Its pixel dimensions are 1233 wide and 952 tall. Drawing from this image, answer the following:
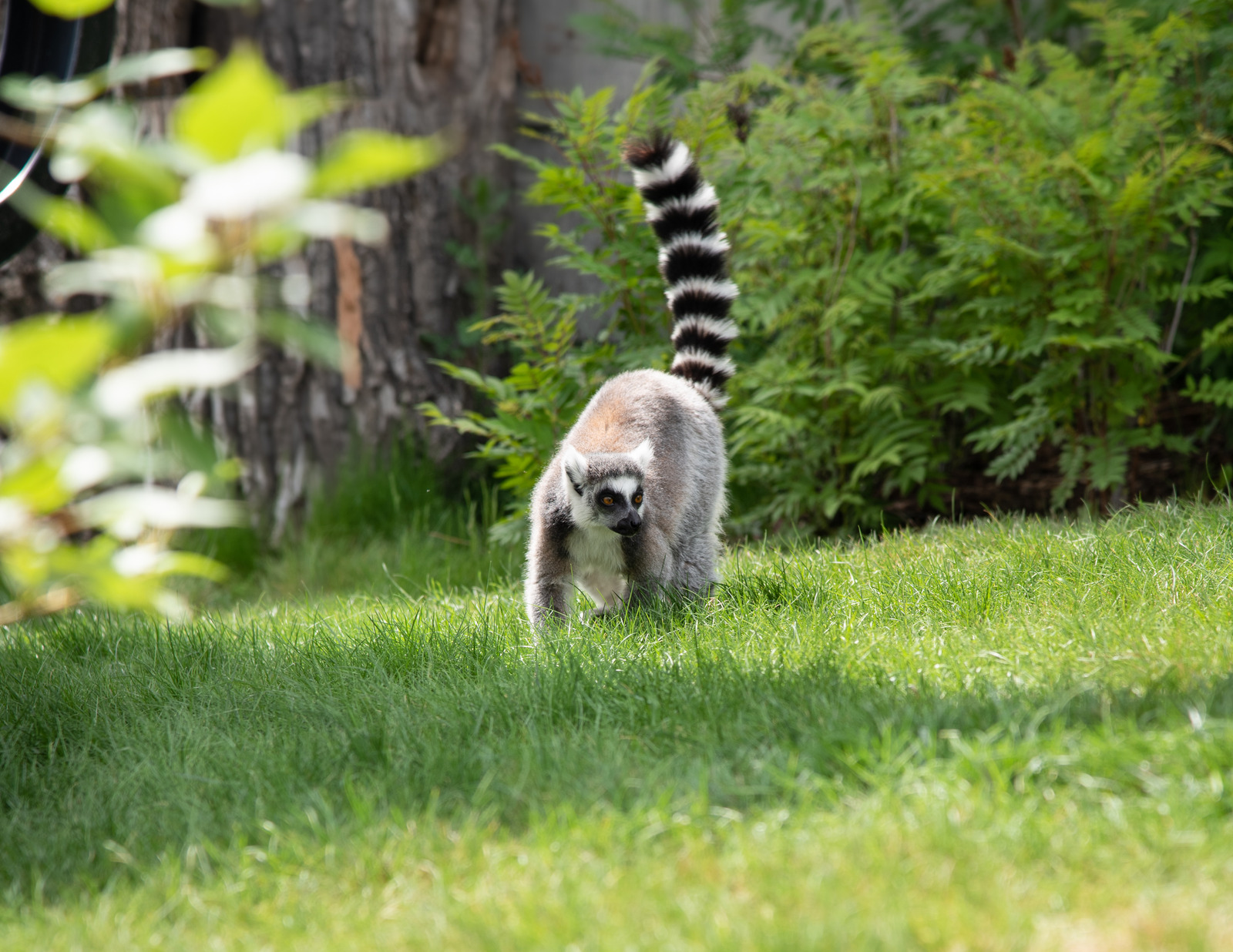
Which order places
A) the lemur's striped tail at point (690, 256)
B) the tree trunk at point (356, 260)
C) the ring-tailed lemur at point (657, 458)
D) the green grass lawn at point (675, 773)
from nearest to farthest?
the green grass lawn at point (675, 773)
the ring-tailed lemur at point (657, 458)
the lemur's striped tail at point (690, 256)
the tree trunk at point (356, 260)

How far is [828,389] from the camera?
4.73m

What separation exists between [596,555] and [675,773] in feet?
5.42

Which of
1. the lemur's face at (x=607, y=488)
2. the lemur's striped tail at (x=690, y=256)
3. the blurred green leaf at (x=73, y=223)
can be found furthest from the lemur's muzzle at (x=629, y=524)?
the blurred green leaf at (x=73, y=223)

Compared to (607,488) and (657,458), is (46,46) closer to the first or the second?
(607,488)

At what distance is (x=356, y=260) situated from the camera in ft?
19.9

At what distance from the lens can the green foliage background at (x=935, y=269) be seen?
4.59 metres

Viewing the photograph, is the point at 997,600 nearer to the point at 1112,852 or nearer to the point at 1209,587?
the point at 1209,587

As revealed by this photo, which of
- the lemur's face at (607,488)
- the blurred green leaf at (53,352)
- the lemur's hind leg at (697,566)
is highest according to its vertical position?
the blurred green leaf at (53,352)

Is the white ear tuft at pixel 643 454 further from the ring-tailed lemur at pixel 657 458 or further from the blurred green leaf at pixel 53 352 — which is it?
the blurred green leaf at pixel 53 352

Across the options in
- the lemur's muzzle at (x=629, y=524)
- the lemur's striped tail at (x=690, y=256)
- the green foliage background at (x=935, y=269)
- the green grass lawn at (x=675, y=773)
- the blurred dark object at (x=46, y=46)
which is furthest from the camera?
the green foliage background at (x=935, y=269)

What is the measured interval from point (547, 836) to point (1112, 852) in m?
0.96

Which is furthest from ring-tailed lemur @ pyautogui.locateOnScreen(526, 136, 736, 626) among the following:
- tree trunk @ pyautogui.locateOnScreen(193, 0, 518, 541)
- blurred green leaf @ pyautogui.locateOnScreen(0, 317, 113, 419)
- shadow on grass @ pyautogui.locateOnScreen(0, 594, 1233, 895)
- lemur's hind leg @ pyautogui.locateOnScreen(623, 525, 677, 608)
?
blurred green leaf @ pyautogui.locateOnScreen(0, 317, 113, 419)

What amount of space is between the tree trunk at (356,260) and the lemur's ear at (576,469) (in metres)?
2.68

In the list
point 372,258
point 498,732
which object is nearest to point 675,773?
point 498,732
